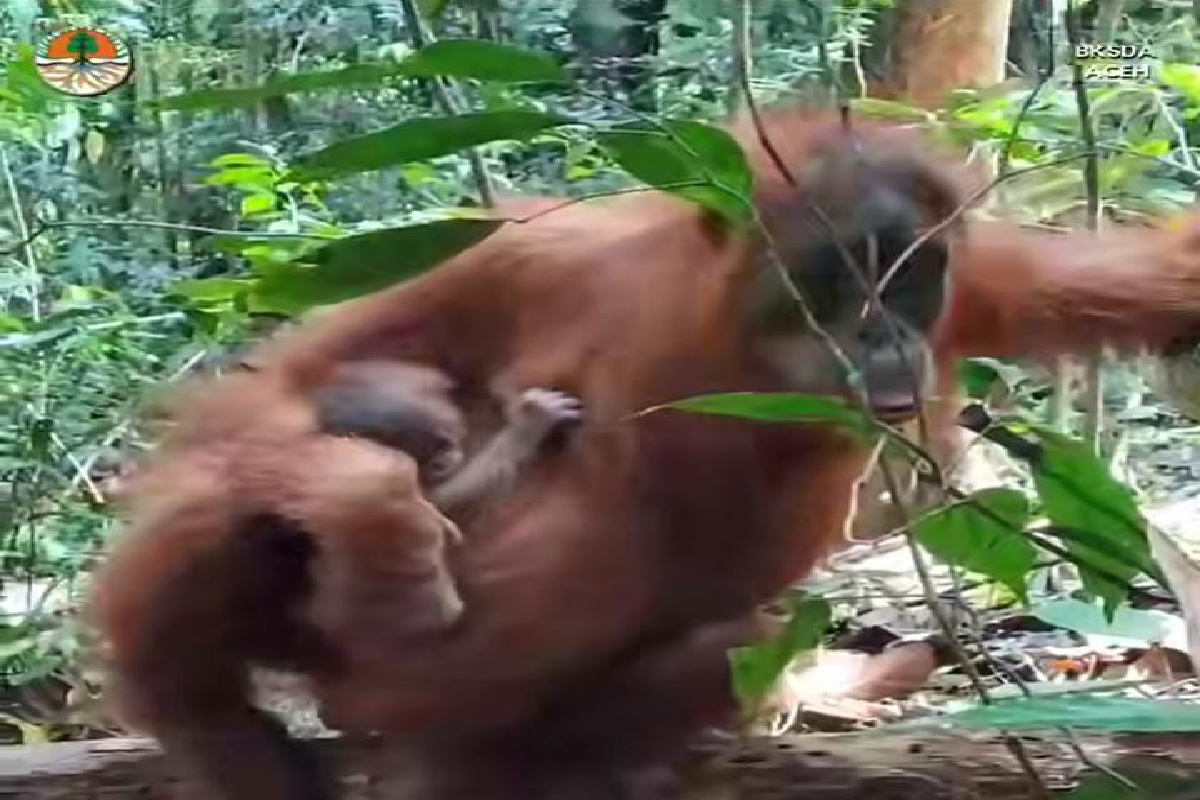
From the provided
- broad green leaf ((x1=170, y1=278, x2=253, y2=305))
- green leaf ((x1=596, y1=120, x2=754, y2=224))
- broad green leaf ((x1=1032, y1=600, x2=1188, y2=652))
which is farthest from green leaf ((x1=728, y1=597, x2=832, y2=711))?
broad green leaf ((x1=170, y1=278, x2=253, y2=305))

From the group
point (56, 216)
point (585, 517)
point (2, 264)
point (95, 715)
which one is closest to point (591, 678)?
point (585, 517)

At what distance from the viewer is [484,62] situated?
46.7 inches

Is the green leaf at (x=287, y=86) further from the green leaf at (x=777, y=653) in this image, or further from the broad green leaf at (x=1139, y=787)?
the broad green leaf at (x=1139, y=787)

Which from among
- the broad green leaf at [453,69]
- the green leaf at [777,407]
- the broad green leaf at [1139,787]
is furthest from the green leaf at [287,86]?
the broad green leaf at [1139,787]

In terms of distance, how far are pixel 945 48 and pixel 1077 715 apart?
8.16ft

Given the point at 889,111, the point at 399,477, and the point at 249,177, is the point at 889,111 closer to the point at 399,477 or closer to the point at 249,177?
the point at 399,477

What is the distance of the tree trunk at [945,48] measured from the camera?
3.24 m

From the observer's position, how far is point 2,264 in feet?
11.3

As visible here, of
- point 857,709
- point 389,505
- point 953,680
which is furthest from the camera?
point 953,680

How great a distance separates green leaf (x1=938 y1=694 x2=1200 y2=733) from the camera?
902mm

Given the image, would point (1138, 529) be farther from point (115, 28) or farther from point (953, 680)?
→ point (115, 28)

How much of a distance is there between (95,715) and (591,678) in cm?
99

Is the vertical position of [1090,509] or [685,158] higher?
[685,158]

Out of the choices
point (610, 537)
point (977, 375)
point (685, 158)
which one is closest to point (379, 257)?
point (685, 158)
